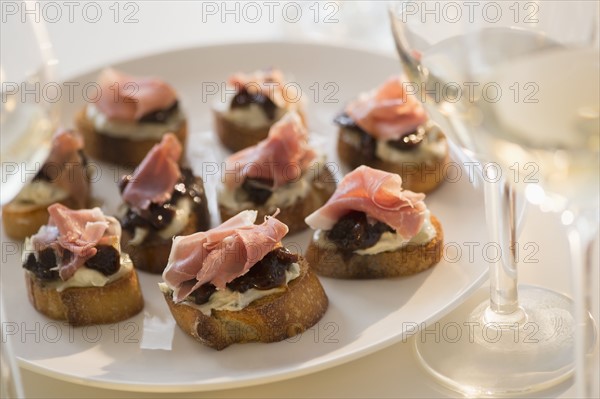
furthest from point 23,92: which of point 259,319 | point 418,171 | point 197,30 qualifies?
point 197,30

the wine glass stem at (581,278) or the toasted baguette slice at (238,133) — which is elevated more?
the wine glass stem at (581,278)

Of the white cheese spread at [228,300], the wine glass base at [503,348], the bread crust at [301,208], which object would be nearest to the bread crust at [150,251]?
the bread crust at [301,208]

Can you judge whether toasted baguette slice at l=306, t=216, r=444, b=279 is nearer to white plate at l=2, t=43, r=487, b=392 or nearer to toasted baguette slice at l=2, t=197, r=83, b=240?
white plate at l=2, t=43, r=487, b=392

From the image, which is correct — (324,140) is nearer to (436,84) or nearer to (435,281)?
(435,281)

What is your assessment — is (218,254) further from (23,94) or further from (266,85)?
(266,85)

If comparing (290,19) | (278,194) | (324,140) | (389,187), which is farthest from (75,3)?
(389,187)

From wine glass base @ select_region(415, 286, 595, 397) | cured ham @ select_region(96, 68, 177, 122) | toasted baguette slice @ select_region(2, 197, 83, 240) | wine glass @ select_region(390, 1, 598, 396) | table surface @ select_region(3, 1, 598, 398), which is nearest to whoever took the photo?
wine glass @ select_region(390, 1, 598, 396)

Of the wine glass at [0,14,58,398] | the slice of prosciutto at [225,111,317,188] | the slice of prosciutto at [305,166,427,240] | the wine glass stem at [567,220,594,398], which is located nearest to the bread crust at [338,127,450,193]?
the slice of prosciutto at [225,111,317,188]

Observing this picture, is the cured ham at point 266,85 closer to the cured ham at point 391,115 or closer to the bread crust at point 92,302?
the cured ham at point 391,115

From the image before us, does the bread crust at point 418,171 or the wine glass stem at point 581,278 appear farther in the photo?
the bread crust at point 418,171
